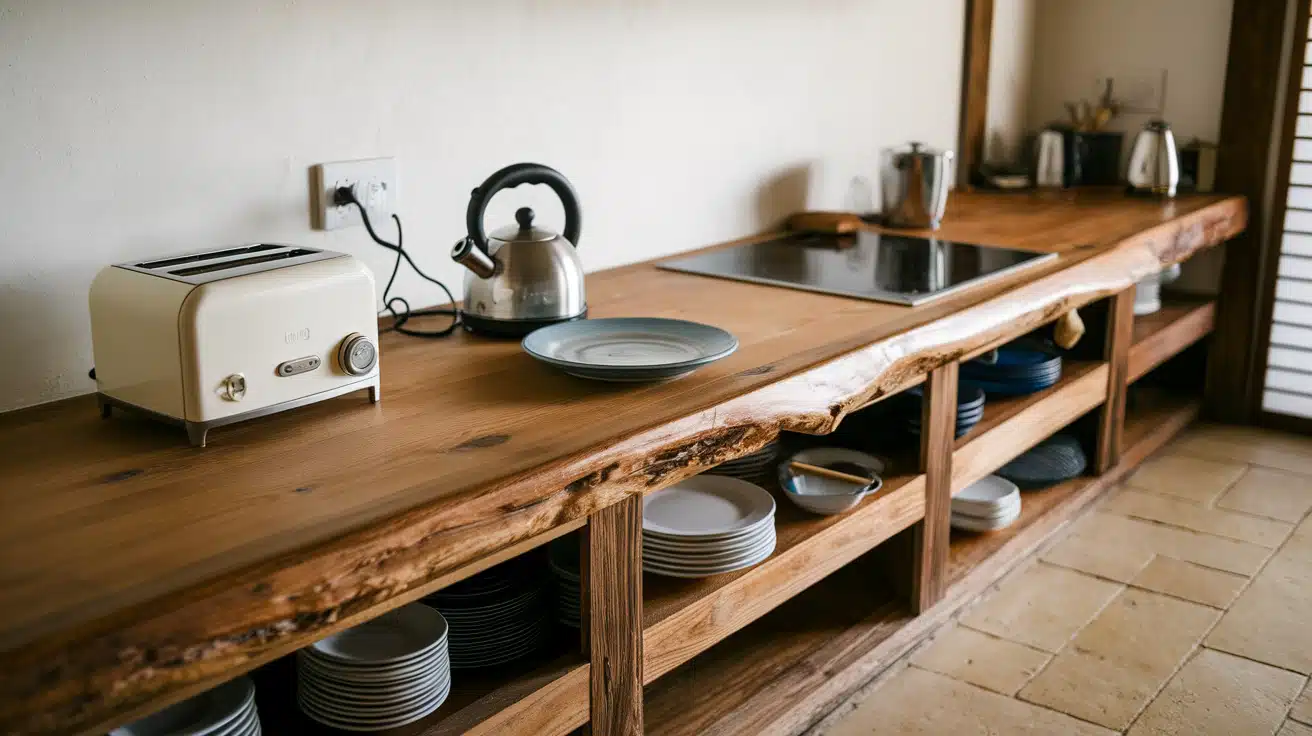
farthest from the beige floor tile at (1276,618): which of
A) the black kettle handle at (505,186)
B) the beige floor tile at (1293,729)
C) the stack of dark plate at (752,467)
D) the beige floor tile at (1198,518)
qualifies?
the black kettle handle at (505,186)

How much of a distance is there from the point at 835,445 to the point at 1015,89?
1811 millimetres

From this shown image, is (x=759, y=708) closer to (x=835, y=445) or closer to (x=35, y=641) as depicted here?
(x=835, y=445)

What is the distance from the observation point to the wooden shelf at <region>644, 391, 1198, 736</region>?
190cm

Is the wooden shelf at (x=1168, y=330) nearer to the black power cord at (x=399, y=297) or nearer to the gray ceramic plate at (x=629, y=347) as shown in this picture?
the gray ceramic plate at (x=629, y=347)

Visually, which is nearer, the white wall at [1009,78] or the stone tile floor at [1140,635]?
the stone tile floor at [1140,635]

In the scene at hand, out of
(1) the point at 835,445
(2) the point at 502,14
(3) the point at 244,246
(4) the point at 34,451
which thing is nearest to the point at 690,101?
(2) the point at 502,14

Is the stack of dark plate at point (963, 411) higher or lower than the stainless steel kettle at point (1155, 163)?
lower

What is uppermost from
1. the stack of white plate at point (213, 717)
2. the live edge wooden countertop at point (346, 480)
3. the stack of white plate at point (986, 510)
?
the live edge wooden countertop at point (346, 480)

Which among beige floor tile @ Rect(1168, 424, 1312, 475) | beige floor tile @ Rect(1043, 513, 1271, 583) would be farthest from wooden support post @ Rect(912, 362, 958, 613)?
beige floor tile @ Rect(1168, 424, 1312, 475)

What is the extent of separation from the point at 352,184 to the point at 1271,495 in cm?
241

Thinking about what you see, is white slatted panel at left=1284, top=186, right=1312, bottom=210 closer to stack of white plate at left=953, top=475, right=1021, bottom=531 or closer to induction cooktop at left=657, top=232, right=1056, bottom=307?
induction cooktop at left=657, top=232, right=1056, bottom=307

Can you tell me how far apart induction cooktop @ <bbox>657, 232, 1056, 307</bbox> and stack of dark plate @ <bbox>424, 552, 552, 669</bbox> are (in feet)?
2.92

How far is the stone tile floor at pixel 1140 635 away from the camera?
6.68 feet

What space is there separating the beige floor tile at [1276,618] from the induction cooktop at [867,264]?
0.81 m
